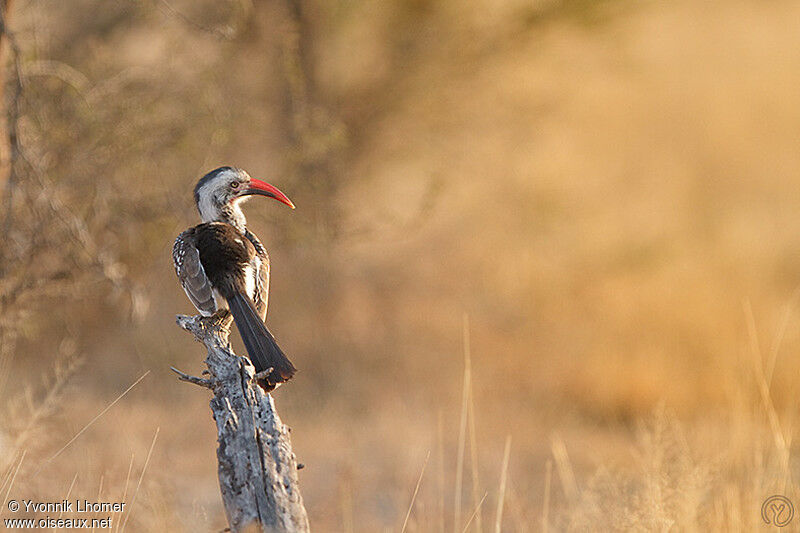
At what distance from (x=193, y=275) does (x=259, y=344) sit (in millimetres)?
671

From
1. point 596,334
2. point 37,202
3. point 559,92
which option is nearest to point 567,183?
point 559,92

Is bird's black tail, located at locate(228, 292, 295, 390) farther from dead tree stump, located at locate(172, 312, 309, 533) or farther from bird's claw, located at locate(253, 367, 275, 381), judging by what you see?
dead tree stump, located at locate(172, 312, 309, 533)

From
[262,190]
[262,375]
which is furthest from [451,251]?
[262,375]

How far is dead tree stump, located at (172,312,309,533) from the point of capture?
2105 mm

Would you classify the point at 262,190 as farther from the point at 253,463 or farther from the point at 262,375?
Answer: the point at 253,463

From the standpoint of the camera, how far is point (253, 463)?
2.15m

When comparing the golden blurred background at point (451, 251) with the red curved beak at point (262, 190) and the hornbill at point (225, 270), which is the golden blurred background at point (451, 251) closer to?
the red curved beak at point (262, 190)

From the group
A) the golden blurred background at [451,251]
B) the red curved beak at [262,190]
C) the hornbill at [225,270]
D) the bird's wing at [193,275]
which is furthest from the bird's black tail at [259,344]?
the golden blurred background at [451,251]

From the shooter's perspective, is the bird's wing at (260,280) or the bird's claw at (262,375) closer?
the bird's claw at (262,375)

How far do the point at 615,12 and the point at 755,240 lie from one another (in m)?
3.14

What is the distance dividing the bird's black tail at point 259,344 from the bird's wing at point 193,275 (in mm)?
176

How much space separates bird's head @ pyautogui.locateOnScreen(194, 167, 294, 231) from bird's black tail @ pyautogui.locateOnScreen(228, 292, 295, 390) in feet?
2.23

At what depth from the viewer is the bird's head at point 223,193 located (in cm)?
389

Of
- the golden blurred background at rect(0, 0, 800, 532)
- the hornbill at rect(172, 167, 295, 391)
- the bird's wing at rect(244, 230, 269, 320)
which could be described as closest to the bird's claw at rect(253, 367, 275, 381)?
the hornbill at rect(172, 167, 295, 391)
